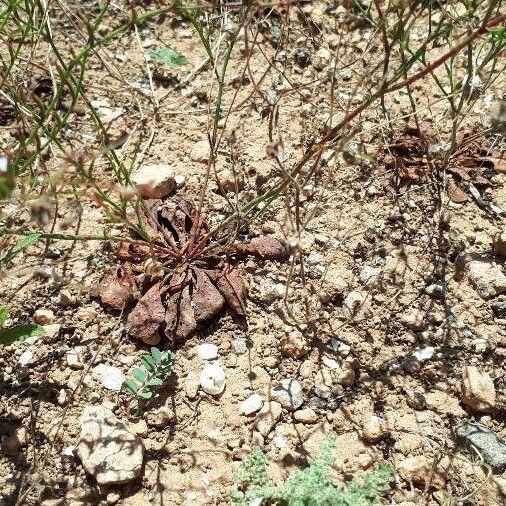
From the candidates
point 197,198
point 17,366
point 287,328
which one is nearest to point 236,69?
point 197,198

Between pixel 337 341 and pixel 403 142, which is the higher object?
pixel 403 142

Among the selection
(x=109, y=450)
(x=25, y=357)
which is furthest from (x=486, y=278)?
(x=25, y=357)

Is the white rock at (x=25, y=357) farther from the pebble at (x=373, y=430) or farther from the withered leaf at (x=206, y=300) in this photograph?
the pebble at (x=373, y=430)

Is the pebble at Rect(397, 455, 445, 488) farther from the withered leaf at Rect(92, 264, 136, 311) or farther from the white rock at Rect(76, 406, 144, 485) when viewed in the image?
the withered leaf at Rect(92, 264, 136, 311)

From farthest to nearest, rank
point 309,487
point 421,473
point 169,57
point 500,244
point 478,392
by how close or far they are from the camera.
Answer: point 169,57 < point 500,244 < point 478,392 < point 421,473 < point 309,487

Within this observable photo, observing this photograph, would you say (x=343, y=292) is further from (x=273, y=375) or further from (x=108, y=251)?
(x=108, y=251)

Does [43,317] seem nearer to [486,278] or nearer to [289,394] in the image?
[289,394]

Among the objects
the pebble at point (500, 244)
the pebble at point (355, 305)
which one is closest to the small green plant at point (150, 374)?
the pebble at point (355, 305)
